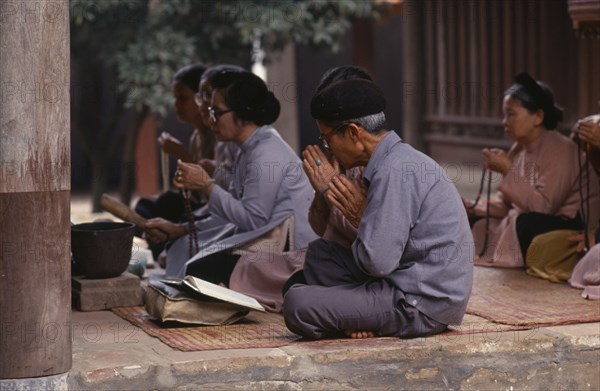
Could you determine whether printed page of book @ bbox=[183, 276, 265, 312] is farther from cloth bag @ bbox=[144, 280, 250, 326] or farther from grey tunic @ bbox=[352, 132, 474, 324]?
grey tunic @ bbox=[352, 132, 474, 324]

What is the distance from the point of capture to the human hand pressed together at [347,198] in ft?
17.0

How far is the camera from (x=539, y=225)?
7.00m

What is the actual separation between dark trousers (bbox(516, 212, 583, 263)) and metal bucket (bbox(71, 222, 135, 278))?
239 centimetres

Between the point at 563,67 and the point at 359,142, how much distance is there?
5.40m

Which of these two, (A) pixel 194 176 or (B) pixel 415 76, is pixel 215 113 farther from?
(B) pixel 415 76

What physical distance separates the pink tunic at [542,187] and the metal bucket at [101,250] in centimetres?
236

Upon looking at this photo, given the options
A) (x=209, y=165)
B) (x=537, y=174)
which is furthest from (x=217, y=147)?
(x=537, y=174)

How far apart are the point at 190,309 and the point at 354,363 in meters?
0.91

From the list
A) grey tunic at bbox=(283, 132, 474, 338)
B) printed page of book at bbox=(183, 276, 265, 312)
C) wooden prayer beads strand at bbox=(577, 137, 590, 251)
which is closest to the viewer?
grey tunic at bbox=(283, 132, 474, 338)

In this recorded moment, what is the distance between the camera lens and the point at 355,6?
36.7 ft

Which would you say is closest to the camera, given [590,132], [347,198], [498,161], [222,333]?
[347,198]

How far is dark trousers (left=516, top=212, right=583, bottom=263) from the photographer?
697 centimetres

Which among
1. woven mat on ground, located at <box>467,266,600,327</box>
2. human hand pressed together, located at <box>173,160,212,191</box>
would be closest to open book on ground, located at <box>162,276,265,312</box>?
human hand pressed together, located at <box>173,160,212,191</box>

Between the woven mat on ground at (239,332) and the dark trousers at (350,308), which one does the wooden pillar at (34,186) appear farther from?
the dark trousers at (350,308)
